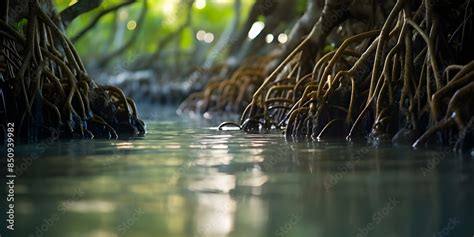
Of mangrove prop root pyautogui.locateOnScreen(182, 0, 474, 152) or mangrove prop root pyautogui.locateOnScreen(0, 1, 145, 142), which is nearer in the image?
mangrove prop root pyautogui.locateOnScreen(182, 0, 474, 152)

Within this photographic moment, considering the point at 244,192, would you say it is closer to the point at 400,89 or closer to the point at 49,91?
the point at 400,89

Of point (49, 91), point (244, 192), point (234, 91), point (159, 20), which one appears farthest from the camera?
point (159, 20)

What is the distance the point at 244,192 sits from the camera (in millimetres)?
3703

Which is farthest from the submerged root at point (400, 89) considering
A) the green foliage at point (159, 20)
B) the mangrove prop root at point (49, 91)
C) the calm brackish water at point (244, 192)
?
the green foliage at point (159, 20)

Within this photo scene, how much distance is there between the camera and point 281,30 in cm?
1499

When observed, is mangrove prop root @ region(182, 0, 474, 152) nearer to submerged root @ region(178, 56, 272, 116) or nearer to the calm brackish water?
the calm brackish water

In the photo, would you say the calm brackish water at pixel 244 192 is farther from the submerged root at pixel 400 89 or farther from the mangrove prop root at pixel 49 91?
the mangrove prop root at pixel 49 91

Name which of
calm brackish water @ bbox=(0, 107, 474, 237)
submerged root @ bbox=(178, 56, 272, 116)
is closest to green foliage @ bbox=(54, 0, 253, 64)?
submerged root @ bbox=(178, 56, 272, 116)

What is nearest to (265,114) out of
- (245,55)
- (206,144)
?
(206,144)

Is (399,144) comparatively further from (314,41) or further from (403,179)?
(314,41)

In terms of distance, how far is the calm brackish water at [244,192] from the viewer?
2971 millimetres

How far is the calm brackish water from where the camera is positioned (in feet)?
9.75

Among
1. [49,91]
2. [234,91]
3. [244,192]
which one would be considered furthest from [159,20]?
[244,192]

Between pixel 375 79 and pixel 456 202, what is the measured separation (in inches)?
120
